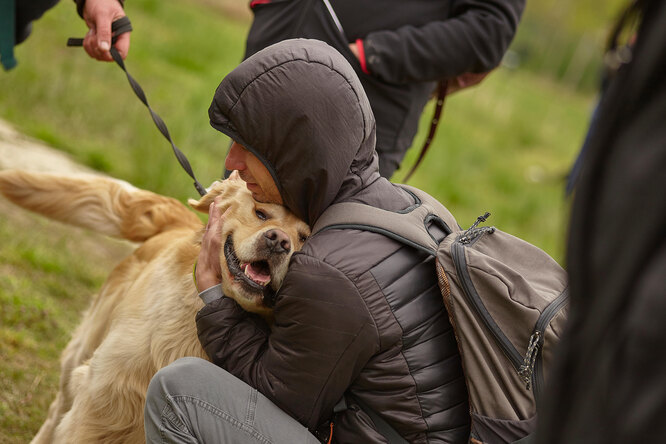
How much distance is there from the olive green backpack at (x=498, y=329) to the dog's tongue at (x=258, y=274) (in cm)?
51

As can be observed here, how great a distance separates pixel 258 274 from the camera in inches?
92.2

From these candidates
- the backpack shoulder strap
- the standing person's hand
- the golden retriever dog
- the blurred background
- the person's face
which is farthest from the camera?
the blurred background

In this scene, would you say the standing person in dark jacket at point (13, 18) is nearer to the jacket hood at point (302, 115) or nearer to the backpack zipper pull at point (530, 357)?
the jacket hood at point (302, 115)

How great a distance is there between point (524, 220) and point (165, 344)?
6.87 m

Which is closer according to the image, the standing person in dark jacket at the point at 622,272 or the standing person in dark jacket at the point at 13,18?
the standing person in dark jacket at the point at 622,272

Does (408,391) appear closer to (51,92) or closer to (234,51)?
(51,92)

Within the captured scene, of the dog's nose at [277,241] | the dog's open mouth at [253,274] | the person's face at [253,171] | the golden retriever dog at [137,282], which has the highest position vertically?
the person's face at [253,171]

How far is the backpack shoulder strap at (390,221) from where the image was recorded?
2.00m

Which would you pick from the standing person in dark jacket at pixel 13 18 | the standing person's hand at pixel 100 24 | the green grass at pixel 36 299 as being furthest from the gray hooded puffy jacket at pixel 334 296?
the green grass at pixel 36 299

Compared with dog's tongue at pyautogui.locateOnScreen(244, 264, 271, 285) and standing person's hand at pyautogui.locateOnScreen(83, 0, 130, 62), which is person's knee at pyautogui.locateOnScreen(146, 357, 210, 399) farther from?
standing person's hand at pyautogui.locateOnScreen(83, 0, 130, 62)

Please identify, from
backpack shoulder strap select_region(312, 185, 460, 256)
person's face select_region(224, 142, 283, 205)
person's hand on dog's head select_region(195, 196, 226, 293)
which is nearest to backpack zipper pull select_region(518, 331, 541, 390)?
backpack shoulder strap select_region(312, 185, 460, 256)

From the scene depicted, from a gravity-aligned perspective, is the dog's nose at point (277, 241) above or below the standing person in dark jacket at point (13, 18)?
below

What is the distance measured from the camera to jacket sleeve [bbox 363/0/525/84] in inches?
111

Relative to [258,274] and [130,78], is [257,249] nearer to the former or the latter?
[258,274]
